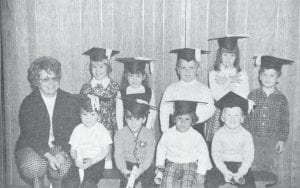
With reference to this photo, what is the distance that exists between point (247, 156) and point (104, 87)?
3.97ft

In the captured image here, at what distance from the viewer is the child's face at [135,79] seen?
9.53ft

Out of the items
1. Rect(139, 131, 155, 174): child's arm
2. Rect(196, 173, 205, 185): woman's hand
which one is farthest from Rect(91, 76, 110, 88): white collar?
Rect(196, 173, 205, 185): woman's hand

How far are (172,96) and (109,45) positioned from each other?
752mm

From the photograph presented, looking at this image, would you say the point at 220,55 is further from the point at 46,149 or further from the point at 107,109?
the point at 46,149

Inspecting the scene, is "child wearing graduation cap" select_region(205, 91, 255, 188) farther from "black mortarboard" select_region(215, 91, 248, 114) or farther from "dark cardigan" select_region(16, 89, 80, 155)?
"dark cardigan" select_region(16, 89, 80, 155)

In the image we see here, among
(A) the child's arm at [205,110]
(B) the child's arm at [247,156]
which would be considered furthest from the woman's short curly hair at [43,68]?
(B) the child's arm at [247,156]

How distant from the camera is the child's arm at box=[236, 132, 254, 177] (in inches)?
99.3

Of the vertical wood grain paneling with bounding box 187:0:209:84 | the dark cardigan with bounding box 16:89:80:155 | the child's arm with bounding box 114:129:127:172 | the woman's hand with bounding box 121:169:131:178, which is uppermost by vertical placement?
the vertical wood grain paneling with bounding box 187:0:209:84

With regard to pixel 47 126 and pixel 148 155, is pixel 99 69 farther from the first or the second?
pixel 148 155

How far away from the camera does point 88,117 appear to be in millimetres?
2648

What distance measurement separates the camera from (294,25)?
3123 millimetres

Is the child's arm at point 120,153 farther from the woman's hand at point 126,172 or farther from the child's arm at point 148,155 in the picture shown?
the child's arm at point 148,155

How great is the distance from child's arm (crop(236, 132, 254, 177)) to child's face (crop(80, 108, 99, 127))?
3.50 feet

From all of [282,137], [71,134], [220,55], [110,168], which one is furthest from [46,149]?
[282,137]
